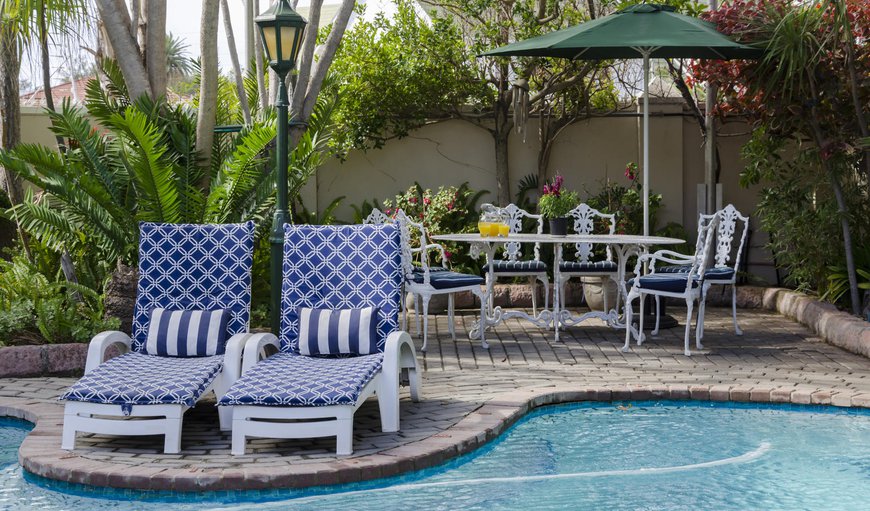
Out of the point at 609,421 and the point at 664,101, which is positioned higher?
the point at 664,101

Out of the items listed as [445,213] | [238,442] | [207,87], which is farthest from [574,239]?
[238,442]

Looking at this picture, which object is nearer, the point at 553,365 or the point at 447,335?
the point at 553,365

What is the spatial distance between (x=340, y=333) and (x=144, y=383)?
1.22 m

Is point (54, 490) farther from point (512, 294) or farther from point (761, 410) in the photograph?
point (512, 294)

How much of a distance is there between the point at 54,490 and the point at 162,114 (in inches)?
175

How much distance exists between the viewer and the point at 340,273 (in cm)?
619

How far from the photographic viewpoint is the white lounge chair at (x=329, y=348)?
16.5 ft

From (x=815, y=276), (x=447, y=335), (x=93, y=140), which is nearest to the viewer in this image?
(x=93, y=140)

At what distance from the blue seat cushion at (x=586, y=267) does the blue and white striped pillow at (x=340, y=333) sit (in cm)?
320

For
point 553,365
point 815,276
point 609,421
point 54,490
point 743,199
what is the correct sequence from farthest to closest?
point 743,199
point 815,276
point 553,365
point 609,421
point 54,490

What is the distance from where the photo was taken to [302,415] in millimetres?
5012

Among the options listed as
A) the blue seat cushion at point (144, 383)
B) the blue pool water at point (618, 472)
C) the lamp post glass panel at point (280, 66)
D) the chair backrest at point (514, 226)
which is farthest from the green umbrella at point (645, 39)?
the blue seat cushion at point (144, 383)

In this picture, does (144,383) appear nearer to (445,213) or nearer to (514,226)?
(514,226)

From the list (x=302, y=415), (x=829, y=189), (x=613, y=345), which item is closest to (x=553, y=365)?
(x=613, y=345)
